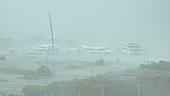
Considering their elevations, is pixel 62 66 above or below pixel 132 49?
below

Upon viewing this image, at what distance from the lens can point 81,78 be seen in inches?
287

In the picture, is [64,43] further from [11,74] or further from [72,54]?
[11,74]

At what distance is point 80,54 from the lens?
26.3ft

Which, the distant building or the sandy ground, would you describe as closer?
the sandy ground

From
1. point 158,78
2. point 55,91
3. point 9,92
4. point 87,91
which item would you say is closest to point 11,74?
point 9,92

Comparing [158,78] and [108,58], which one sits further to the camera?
[108,58]

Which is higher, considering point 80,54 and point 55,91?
point 80,54

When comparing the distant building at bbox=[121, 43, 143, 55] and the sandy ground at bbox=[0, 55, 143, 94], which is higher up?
the distant building at bbox=[121, 43, 143, 55]

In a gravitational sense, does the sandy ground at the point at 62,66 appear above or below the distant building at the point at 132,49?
below

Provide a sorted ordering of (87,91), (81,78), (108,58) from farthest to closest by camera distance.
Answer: (108,58) → (81,78) → (87,91)

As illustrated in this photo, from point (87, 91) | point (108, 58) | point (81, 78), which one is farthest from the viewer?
point (108, 58)

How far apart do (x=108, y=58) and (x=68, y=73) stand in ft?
3.47

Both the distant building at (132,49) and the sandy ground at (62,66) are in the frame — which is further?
the distant building at (132,49)

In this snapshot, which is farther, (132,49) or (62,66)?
(132,49)
